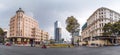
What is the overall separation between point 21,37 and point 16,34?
3470 millimetres

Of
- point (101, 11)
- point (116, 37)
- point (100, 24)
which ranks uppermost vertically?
point (101, 11)

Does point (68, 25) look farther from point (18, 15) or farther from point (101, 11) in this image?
point (18, 15)

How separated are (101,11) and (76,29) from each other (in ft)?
122

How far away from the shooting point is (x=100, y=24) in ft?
373

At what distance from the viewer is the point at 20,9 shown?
124m

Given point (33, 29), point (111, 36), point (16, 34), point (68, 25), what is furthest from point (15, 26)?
point (111, 36)

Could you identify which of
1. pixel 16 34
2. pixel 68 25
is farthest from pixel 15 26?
pixel 68 25

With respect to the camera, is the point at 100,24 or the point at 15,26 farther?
the point at 15,26

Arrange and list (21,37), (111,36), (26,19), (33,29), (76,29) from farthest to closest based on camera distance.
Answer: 1. (33,29)
2. (26,19)
3. (21,37)
4. (111,36)
5. (76,29)

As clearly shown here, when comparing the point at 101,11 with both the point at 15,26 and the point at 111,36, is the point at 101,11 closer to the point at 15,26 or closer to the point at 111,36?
the point at 111,36

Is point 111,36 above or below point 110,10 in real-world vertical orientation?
below

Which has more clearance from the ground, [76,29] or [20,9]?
[20,9]

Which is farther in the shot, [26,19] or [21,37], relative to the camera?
[26,19]

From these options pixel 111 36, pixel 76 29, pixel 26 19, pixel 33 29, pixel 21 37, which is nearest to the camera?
pixel 76 29
